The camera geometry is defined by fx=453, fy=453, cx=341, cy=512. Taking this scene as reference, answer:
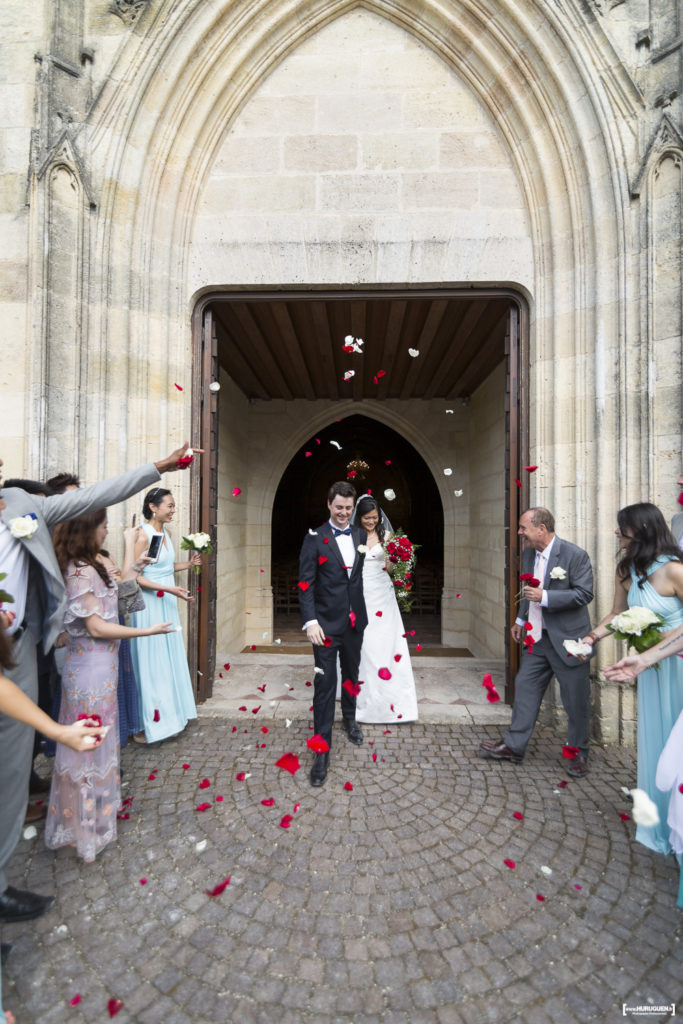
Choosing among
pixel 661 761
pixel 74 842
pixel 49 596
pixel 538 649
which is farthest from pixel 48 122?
pixel 661 761

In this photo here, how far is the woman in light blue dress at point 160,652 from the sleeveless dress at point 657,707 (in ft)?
10.6

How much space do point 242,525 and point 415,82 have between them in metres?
7.07

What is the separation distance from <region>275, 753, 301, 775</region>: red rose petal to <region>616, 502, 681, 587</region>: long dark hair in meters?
2.50

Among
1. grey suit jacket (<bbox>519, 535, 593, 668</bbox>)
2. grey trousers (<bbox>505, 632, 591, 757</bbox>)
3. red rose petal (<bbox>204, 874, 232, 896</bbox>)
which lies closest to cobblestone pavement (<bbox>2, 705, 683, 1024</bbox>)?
red rose petal (<bbox>204, 874, 232, 896</bbox>)

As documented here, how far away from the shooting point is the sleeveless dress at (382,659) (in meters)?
4.06

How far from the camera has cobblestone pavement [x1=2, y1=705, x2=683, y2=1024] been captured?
174 centimetres

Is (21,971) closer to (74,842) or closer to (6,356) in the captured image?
(74,842)

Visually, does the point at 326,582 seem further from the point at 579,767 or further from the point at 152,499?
the point at 579,767

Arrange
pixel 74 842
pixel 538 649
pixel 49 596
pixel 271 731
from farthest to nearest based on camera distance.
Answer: pixel 271 731 < pixel 538 649 < pixel 74 842 < pixel 49 596

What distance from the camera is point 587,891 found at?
222 cm

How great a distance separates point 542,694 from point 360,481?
39.3 ft

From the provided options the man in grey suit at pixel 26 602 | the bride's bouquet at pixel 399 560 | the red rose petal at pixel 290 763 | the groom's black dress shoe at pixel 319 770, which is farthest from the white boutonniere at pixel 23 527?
the bride's bouquet at pixel 399 560

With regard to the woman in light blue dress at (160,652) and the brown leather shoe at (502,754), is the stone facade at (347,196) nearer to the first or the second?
the woman in light blue dress at (160,652)

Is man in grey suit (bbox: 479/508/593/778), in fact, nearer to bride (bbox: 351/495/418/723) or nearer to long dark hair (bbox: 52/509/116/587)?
bride (bbox: 351/495/418/723)
